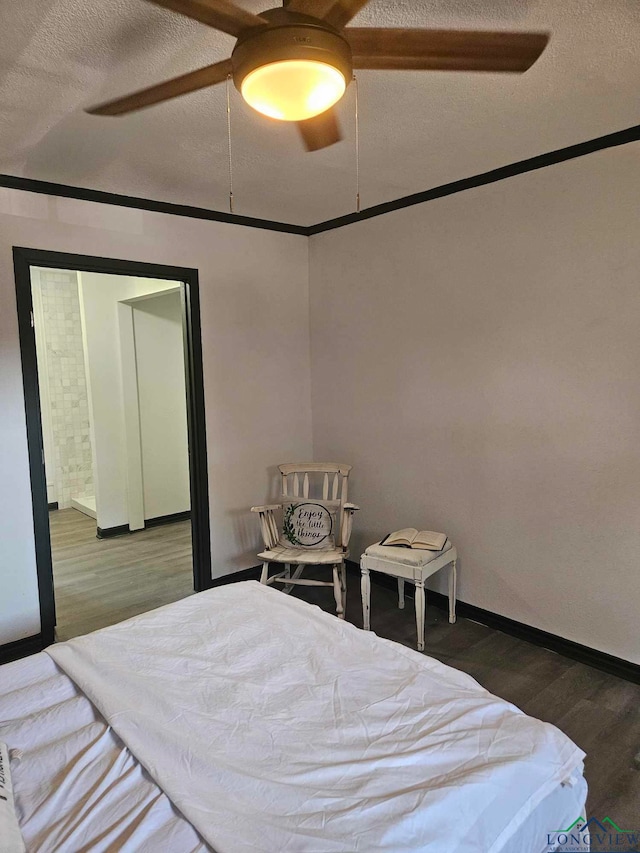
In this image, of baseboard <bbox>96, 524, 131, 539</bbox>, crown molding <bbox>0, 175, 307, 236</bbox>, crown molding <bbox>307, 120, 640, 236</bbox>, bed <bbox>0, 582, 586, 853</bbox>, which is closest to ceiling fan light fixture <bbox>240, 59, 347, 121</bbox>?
bed <bbox>0, 582, 586, 853</bbox>

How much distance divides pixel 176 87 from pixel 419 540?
2437 millimetres

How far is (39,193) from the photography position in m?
3.00

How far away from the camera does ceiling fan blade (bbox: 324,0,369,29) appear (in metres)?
1.24

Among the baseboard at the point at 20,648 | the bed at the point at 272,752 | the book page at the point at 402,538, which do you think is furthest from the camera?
the book page at the point at 402,538

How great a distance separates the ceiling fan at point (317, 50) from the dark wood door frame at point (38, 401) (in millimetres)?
1894

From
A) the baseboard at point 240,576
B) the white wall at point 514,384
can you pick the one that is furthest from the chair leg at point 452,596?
the baseboard at point 240,576

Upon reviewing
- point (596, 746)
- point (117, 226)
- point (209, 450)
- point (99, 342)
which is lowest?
point (596, 746)

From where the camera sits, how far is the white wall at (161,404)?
5.46 meters

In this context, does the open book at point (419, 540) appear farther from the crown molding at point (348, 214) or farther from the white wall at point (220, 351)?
the crown molding at point (348, 214)

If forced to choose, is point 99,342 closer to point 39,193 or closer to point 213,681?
point 39,193

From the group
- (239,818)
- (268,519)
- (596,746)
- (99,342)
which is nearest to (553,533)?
(596,746)

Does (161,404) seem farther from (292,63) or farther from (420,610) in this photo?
(292,63)

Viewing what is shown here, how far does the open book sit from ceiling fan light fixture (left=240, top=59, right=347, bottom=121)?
2.30 meters

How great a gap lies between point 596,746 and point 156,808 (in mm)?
1846
